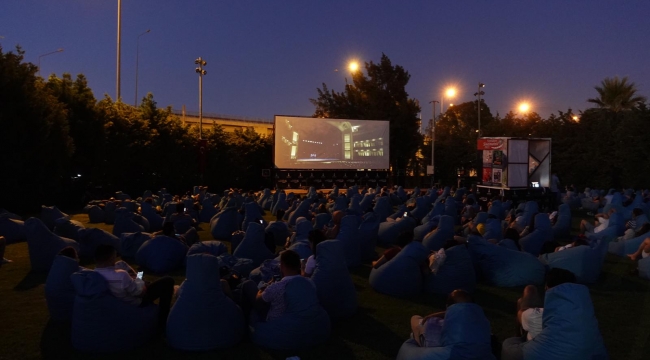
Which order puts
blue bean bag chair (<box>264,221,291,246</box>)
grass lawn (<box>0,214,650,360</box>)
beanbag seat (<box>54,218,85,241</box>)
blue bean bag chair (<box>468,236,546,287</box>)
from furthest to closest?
blue bean bag chair (<box>264,221,291,246</box>) → beanbag seat (<box>54,218,85,241</box>) → blue bean bag chair (<box>468,236,546,287</box>) → grass lawn (<box>0,214,650,360</box>)

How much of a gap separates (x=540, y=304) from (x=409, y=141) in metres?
40.7

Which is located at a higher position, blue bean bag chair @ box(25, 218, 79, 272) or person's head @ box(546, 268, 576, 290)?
person's head @ box(546, 268, 576, 290)

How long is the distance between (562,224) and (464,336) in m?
11.0

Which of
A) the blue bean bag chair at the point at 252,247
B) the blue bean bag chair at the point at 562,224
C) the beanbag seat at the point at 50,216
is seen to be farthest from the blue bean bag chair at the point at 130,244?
the blue bean bag chair at the point at 562,224

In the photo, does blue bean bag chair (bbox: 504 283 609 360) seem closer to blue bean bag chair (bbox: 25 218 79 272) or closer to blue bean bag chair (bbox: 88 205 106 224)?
blue bean bag chair (bbox: 25 218 79 272)

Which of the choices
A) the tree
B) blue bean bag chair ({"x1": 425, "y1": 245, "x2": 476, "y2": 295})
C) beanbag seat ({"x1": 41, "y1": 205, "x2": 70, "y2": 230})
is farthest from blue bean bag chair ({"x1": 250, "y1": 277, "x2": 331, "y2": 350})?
the tree

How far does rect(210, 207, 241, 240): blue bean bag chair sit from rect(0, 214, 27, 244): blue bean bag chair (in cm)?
445

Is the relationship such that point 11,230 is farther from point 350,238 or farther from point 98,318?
point 98,318

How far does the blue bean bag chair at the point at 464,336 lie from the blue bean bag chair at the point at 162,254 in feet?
20.4

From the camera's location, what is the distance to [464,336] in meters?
4.07

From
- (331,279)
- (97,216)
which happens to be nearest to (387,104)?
(97,216)

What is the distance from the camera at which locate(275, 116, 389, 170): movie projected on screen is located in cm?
3300

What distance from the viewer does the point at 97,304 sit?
17.9ft

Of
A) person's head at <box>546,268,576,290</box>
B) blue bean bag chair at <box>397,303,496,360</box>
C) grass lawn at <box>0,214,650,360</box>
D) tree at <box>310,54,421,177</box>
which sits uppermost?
tree at <box>310,54,421,177</box>
